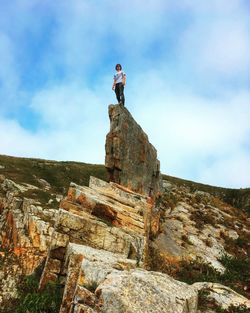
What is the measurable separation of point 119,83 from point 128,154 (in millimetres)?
5535

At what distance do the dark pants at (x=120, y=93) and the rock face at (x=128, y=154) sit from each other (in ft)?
2.45

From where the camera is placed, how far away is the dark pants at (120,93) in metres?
28.4

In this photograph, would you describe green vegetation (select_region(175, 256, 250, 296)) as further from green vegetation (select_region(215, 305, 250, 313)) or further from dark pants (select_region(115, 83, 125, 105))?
dark pants (select_region(115, 83, 125, 105))

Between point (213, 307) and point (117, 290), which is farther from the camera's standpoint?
point (213, 307)

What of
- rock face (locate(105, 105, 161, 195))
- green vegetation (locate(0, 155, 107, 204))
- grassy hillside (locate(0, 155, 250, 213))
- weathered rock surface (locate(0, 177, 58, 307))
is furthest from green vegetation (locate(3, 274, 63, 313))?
rock face (locate(105, 105, 161, 195))

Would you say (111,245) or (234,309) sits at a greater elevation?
(111,245)

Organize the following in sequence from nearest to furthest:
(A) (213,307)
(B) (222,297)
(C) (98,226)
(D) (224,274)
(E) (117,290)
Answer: (E) (117,290) < (A) (213,307) < (B) (222,297) < (C) (98,226) < (D) (224,274)

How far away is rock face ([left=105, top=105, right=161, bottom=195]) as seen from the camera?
26.9 m

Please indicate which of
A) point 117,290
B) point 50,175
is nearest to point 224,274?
point 117,290

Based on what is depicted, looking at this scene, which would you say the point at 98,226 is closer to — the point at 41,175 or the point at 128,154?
the point at 128,154

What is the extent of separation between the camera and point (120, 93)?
28.7m

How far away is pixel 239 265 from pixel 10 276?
15.3m

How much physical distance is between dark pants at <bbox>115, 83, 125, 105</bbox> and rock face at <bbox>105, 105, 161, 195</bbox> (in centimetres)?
75

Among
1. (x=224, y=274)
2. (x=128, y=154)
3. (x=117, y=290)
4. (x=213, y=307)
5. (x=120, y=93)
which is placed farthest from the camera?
(x=120, y=93)
